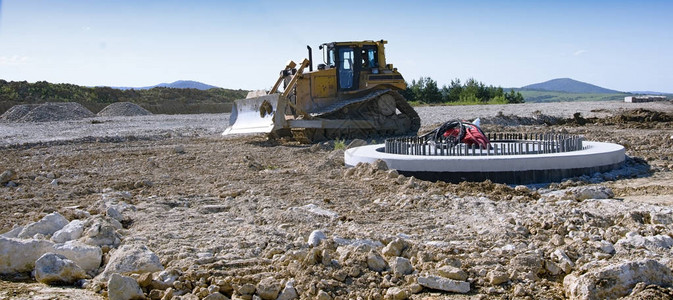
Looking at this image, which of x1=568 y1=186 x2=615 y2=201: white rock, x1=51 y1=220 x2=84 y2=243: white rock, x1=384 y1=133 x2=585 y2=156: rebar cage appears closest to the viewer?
x1=51 y1=220 x2=84 y2=243: white rock

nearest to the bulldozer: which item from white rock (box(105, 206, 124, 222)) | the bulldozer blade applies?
the bulldozer blade

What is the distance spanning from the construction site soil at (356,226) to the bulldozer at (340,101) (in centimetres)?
549

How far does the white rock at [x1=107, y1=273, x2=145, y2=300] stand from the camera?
4.12 m

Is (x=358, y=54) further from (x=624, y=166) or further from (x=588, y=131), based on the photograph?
(x=624, y=166)

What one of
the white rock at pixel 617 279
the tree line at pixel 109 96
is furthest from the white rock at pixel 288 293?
the tree line at pixel 109 96

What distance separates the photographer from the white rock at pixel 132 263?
14.9 ft

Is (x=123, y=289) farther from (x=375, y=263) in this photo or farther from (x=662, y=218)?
(x=662, y=218)

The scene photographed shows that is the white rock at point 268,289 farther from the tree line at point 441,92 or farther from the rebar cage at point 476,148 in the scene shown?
the tree line at point 441,92

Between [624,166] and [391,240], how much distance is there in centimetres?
565

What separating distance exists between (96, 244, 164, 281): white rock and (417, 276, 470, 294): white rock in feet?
5.75

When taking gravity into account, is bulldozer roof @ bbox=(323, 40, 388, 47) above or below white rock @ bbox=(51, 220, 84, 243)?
above

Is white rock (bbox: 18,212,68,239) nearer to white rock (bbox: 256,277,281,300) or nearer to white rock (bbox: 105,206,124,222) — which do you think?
white rock (bbox: 105,206,124,222)

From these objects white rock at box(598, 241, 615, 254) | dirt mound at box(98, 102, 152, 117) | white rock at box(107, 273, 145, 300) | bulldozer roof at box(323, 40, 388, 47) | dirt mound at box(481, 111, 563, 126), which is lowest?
white rock at box(107, 273, 145, 300)

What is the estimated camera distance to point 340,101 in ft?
55.4
